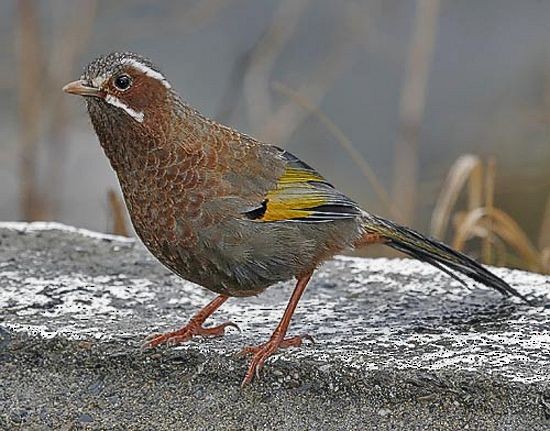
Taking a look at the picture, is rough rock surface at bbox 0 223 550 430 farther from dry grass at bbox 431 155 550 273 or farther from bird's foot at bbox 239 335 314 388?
dry grass at bbox 431 155 550 273

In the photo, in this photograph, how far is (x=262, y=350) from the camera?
3533mm

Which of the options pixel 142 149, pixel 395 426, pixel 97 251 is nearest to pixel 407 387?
pixel 395 426

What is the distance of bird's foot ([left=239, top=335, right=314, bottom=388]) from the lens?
3.48m

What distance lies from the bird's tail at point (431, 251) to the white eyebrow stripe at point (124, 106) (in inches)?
33.5

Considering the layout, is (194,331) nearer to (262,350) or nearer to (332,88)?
(262,350)

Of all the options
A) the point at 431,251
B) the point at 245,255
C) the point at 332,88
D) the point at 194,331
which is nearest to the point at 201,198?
the point at 245,255

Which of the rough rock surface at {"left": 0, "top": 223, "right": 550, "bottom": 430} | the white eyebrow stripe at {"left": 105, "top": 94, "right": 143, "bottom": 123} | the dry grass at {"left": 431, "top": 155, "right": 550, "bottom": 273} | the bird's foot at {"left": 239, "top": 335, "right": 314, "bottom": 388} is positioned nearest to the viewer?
the rough rock surface at {"left": 0, "top": 223, "right": 550, "bottom": 430}

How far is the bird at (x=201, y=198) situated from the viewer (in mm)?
3586

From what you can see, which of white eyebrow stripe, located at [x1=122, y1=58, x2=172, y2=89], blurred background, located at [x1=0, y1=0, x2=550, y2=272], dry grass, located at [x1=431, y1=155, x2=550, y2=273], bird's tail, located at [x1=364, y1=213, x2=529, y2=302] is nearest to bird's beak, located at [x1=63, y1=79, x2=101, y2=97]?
white eyebrow stripe, located at [x1=122, y1=58, x2=172, y2=89]

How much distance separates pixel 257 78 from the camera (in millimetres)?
7973

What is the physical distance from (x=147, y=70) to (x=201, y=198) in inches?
16.9

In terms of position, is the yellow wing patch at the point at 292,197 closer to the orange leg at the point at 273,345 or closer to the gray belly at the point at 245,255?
the gray belly at the point at 245,255

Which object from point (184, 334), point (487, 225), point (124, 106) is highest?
point (124, 106)

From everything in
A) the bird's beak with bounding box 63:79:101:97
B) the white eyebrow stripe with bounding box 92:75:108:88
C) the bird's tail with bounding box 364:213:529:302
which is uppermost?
the white eyebrow stripe with bounding box 92:75:108:88
